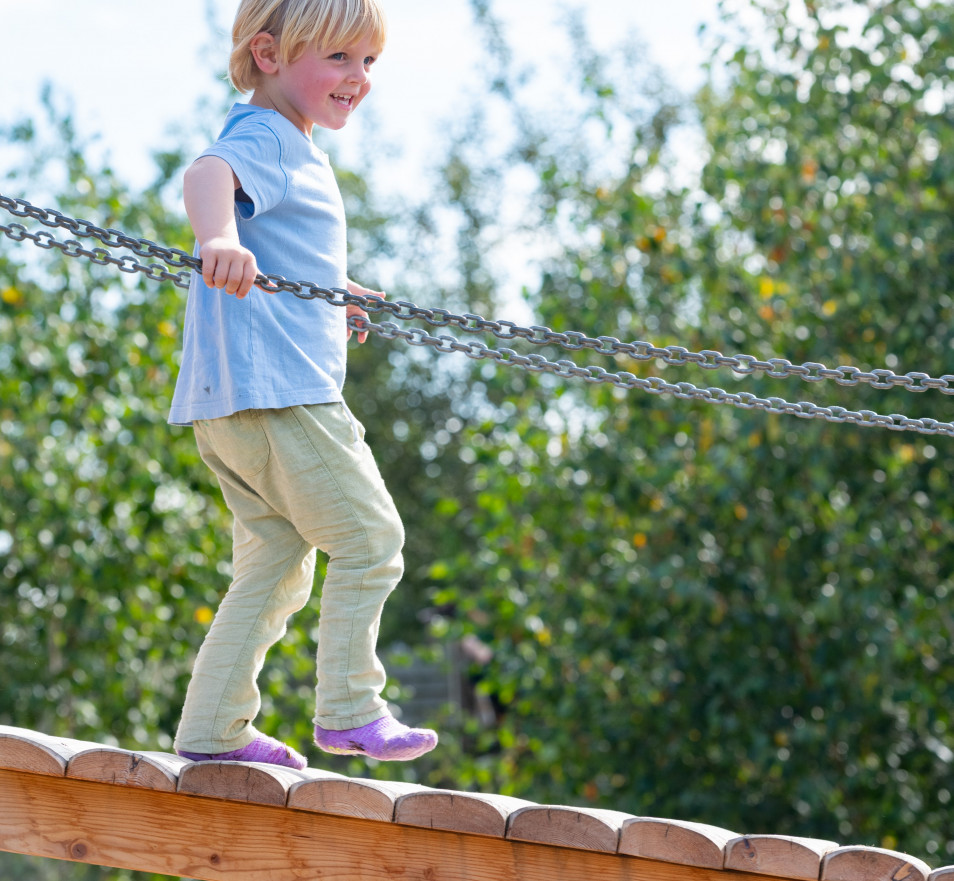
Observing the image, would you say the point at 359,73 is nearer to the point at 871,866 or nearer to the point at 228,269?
the point at 228,269

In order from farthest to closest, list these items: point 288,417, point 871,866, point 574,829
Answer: point 288,417
point 574,829
point 871,866

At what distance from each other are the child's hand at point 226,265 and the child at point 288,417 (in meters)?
0.15

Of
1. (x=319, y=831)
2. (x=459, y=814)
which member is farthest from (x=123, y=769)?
(x=459, y=814)

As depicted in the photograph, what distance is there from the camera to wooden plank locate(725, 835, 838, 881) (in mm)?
1821

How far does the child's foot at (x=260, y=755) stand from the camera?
6.78ft

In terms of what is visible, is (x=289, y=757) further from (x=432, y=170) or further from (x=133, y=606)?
(x=432, y=170)

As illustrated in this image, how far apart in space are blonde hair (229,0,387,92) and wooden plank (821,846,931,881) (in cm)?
152

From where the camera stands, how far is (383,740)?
2.01 metres

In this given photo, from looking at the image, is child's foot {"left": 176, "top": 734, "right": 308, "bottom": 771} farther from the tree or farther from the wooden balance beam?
the tree

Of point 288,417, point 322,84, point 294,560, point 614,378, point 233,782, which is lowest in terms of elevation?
point 233,782

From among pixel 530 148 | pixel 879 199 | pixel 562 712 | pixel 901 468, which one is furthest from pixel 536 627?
pixel 530 148

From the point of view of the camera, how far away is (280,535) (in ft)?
6.91

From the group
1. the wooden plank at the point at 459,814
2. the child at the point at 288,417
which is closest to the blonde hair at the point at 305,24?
the child at the point at 288,417

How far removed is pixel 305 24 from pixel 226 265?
0.49 meters
